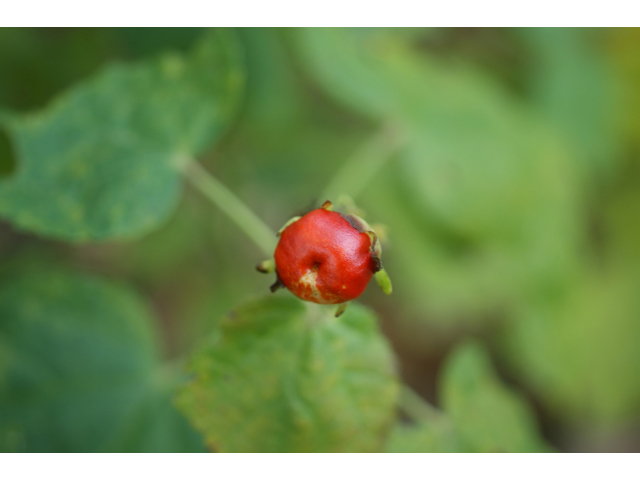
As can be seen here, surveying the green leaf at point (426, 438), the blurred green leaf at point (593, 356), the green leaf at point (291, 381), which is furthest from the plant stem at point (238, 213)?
the blurred green leaf at point (593, 356)

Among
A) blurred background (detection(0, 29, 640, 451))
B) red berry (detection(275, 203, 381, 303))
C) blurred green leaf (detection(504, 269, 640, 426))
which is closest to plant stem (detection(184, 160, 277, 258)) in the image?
red berry (detection(275, 203, 381, 303))

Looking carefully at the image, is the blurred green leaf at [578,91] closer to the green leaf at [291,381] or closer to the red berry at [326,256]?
the green leaf at [291,381]

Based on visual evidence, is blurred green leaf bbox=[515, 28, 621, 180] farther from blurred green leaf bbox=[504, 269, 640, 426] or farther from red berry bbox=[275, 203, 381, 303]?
red berry bbox=[275, 203, 381, 303]

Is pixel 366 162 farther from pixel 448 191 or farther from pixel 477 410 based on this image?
pixel 477 410

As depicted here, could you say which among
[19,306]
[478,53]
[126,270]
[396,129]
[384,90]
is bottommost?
[19,306]

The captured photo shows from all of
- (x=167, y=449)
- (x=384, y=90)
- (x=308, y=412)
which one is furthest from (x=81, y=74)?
(x=308, y=412)

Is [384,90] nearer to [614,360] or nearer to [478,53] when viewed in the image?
[478,53]

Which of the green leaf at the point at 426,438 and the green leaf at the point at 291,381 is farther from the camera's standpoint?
the green leaf at the point at 426,438
